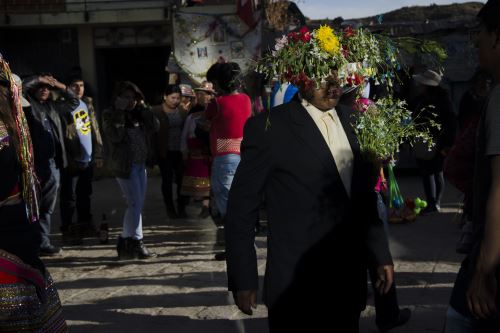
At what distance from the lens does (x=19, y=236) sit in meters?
3.79

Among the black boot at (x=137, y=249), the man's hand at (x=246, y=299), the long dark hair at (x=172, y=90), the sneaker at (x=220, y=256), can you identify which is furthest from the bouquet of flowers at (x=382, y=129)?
the long dark hair at (x=172, y=90)

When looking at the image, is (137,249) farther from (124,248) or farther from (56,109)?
(56,109)

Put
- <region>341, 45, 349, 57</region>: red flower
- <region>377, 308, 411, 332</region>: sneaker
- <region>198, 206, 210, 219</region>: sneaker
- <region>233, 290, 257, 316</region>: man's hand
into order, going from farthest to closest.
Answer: <region>198, 206, 210, 219</region>: sneaker
<region>377, 308, 411, 332</region>: sneaker
<region>341, 45, 349, 57</region>: red flower
<region>233, 290, 257, 316</region>: man's hand

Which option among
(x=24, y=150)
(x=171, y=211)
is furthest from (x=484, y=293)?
(x=171, y=211)

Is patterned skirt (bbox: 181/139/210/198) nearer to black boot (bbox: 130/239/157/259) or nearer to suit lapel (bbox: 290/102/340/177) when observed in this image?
black boot (bbox: 130/239/157/259)

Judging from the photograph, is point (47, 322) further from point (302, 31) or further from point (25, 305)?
point (302, 31)

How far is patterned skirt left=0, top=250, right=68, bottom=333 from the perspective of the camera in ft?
11.9

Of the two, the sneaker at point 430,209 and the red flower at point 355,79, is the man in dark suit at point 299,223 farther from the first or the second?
the sneaker at point 430,209

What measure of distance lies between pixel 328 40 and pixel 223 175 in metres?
4.00

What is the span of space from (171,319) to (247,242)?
2573mm

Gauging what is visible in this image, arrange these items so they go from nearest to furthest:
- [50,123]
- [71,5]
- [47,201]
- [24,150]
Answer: [24,150]
[47,201]
[50,123]
[71,5]

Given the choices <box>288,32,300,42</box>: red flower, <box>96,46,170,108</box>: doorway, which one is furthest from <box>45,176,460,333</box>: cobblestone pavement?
<box>96,46,170,108</box>: doorway

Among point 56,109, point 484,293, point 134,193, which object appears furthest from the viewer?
point 56,109

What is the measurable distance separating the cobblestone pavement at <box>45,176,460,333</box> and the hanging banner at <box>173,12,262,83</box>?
4.45m
